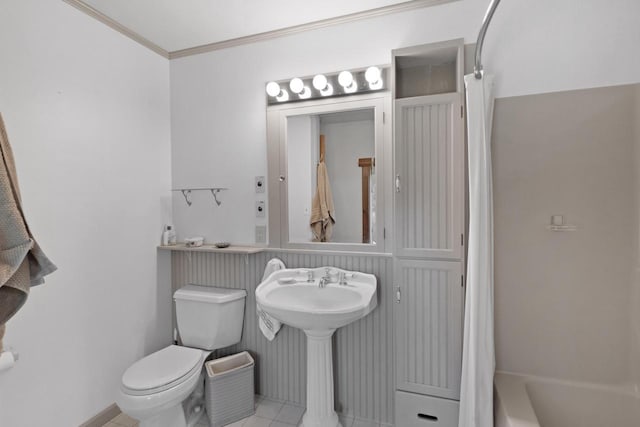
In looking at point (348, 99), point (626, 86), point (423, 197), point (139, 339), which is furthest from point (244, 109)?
point (626, 86)

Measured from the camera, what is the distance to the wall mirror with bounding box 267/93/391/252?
1908 millimetres

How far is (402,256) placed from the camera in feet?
5.62

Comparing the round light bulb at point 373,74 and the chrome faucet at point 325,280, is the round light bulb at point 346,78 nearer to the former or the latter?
the round light bulb at point 373,74

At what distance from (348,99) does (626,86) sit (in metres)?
1.35

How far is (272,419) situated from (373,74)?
2213 millimetres

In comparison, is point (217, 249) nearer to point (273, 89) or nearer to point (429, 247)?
point (273, 89)

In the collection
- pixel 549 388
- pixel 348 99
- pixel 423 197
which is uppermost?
pixel 348 99

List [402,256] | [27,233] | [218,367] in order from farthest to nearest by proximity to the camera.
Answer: [218,367]
[402,256]
[27,233]

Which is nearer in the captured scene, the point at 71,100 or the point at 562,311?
the point at 562,311

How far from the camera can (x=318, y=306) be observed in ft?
6.21

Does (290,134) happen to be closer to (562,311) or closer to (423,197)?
(423,197)

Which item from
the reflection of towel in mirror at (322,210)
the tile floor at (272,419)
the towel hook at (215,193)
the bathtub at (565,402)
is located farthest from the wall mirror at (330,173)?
the tile floor at (272,419)

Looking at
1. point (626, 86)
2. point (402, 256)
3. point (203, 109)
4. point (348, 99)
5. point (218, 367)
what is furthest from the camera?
point (203, 109)

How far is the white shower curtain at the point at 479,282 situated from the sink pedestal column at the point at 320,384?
70 centimetres
